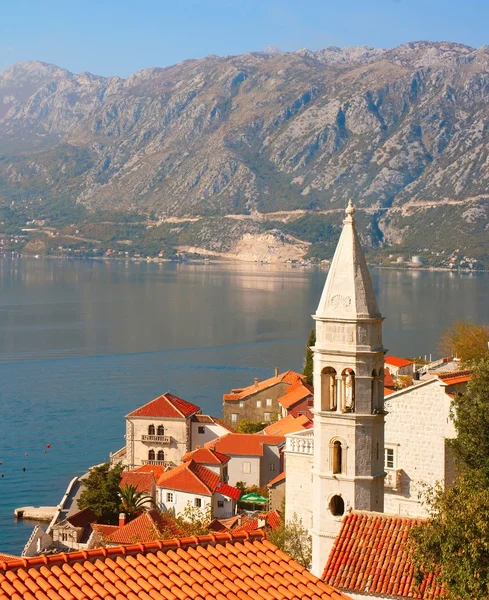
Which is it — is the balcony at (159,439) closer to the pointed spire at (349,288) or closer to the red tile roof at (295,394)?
the red tile roof at (295,394)

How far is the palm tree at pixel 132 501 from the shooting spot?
1234 inches

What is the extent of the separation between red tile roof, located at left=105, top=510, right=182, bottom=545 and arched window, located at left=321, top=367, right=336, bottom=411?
11869mm

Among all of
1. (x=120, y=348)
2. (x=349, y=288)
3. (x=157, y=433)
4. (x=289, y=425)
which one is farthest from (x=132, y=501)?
(x=120, y=348)

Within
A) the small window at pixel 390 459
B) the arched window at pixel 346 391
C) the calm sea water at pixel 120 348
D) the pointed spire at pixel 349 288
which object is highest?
the pointed spire at pixel 349 288

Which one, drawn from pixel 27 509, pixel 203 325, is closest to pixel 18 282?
pixel 203 325

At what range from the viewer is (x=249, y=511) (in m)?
31.6

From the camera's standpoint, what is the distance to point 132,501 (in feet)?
103

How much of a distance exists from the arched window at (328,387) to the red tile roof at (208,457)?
19.4 m

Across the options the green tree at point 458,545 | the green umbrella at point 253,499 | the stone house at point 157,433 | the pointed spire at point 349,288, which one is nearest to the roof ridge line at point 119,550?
the green tree at point 458,545

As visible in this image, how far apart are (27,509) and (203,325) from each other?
73.3 meters

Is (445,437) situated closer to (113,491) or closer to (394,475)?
(394,475)

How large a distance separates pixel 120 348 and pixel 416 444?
7149 centimetres

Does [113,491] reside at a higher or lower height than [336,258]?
lower

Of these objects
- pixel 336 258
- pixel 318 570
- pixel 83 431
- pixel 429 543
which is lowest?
pixel 83 431
